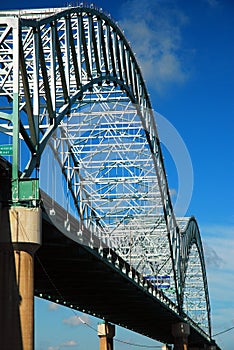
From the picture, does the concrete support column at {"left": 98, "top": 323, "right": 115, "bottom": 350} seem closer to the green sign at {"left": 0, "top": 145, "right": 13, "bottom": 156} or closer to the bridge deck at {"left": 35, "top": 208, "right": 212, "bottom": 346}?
the bridge deck at {"left": 35, "top": 208, "right": 212, "bottom": 346}

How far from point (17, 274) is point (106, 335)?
73.0 metres

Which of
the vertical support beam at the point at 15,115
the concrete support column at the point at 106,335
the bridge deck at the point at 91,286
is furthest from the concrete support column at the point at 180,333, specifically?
the vertical support beam at the point at 15,115

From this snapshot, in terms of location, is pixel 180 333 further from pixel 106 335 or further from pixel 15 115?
pixel 15 115

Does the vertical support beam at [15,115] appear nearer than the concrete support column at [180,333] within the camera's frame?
→ Yes

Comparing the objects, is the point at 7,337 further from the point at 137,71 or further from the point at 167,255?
the point at 167,255

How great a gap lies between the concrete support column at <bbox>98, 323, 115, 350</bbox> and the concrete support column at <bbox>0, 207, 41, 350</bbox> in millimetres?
72079

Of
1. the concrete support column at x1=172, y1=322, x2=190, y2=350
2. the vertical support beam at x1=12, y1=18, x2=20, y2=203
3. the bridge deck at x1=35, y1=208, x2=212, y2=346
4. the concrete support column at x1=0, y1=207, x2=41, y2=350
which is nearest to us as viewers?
the concrete support column at x1=0, y1=207, x2=41, y2=350

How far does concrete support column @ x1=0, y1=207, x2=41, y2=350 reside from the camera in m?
30.9

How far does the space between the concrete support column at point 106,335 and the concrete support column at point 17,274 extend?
72079 millimetres

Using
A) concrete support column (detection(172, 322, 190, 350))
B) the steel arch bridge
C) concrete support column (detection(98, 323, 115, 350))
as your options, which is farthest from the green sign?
concrete support column (detection(172, 322, 190, 350))

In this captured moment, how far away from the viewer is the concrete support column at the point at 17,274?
30938 mm

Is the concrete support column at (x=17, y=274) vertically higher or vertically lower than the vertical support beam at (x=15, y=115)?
lower

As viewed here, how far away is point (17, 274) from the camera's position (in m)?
31.6

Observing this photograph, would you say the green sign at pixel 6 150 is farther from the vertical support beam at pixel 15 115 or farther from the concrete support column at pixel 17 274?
the concrete support column at pixel 17 274
